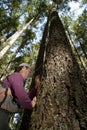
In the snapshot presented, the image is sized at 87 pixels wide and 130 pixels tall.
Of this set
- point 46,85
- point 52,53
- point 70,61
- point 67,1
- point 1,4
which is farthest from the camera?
point 67,1

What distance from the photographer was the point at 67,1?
63.0 ft

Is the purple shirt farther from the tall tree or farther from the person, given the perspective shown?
the tall tree

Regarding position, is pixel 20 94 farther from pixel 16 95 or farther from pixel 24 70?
pixel 24 70

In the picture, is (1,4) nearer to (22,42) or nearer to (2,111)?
(22,42)

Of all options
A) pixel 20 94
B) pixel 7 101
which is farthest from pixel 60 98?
pixel 7 101

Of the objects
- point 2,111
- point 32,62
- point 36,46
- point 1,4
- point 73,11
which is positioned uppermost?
point 2,111

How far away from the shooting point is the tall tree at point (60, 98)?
10.2ft

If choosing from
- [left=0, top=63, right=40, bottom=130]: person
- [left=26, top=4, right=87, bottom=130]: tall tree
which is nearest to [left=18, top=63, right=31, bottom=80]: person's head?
[left=0, top=63, right=40, bottom=130]: person

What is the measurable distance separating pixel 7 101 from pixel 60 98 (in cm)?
81

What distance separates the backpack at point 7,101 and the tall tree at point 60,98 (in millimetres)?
362

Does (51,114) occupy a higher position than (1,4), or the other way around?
(51,114)

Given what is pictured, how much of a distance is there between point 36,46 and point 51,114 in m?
17.6

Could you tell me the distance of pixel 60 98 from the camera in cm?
350

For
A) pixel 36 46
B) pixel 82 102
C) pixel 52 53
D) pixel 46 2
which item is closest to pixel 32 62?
pixel 36 46
